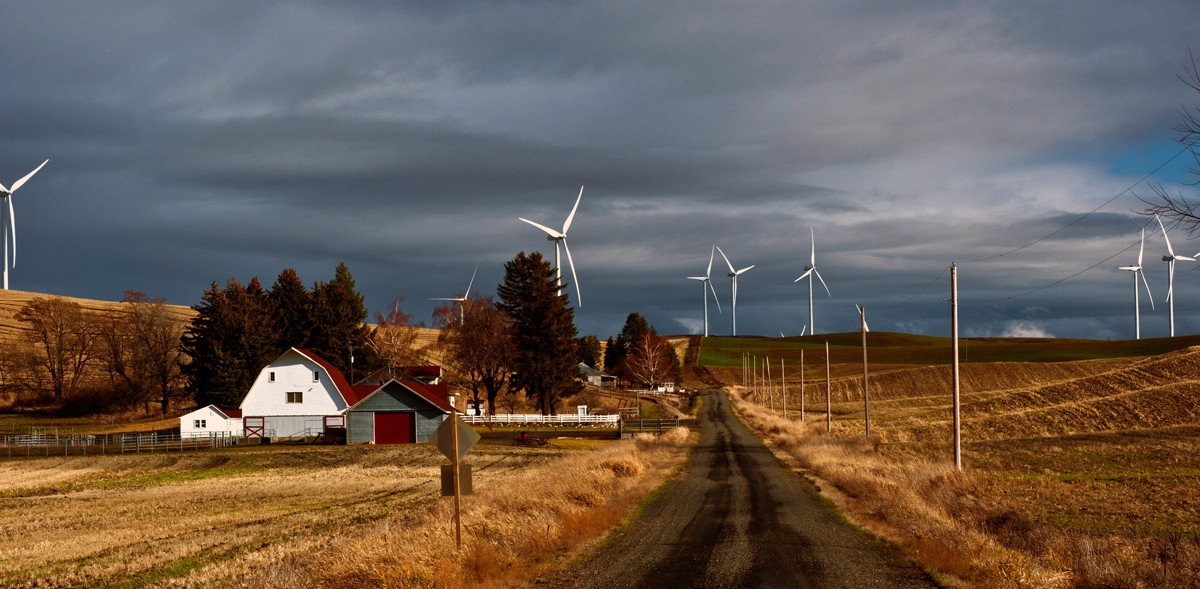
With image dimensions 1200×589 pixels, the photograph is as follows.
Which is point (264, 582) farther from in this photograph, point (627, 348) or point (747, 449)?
point (627, 348)

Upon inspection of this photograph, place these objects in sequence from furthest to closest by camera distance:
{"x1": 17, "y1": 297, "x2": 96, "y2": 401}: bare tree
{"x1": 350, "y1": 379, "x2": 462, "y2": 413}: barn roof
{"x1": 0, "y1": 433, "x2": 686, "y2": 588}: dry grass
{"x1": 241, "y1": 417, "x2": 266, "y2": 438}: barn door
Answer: {"x1": 17, "y1": 297, "x2": 96, "y2": 401}: bare tree, {"x1": 241, "y1": 417, "x2": 266, "y2": 438}: barn door, {"x1": 350, "y1": 379, "x2": 462, "y2": 413}: barn roof, {"x1": 0, "y1": 433, "x2": 686, "y2": 588}: dry grass

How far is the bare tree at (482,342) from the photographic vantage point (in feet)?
331

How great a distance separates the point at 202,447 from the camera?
7362 centimetres

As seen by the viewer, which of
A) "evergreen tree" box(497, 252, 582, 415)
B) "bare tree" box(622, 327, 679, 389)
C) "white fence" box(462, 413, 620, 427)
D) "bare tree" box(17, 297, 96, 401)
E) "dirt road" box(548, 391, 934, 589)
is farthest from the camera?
"bare tree" box(622, 327, 679, 389)

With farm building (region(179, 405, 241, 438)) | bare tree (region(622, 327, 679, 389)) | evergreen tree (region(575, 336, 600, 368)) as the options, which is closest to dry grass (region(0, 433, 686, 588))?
farm building (region(179, 405, 241, 438))

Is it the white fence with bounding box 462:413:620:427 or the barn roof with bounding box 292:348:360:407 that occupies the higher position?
the barn roof with bounding box 292:348:360:407

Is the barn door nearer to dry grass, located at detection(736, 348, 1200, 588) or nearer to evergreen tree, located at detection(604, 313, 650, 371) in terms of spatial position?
dry grass, located at detection(736, 348, 1200, 588)

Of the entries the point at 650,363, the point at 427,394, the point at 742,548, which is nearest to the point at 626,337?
the point at 650,363

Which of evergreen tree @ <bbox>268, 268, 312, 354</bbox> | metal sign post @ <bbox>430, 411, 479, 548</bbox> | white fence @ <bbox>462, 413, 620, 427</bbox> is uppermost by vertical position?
evergreen tree @ <bbox>268, 268, 312, 354</bbox>

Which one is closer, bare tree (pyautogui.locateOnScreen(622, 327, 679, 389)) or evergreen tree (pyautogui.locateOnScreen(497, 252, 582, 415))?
evergreen tree (pyautogui.locateOnScreen(497, 252, 582, 415))

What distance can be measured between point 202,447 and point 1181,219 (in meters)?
73.0

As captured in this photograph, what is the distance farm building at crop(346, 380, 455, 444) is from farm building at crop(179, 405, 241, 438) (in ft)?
41.3

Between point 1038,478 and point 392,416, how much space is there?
51.6 m

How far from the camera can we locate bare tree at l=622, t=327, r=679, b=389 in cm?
15512
